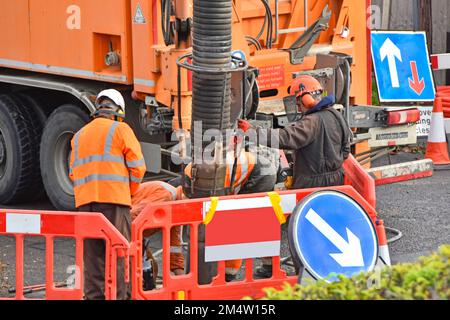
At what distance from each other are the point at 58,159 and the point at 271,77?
217 centimetres

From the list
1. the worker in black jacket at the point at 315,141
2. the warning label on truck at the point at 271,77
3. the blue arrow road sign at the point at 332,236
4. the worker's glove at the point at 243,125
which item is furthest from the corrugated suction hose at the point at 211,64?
the warning label on truck at the point at 271,77

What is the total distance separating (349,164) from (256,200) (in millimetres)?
1508

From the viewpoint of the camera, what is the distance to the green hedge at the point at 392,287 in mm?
4832

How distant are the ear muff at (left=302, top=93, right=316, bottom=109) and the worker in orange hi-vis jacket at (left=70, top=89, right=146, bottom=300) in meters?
1.50

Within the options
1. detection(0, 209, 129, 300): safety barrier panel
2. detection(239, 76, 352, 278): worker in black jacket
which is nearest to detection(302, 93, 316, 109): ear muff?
detection(239, 76, 352, 278): worker in black jacket

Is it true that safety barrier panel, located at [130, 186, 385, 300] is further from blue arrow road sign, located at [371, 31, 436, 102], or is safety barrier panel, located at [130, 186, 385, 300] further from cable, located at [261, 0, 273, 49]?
blue arrow road sign, located at [371, 31, 436, 102]

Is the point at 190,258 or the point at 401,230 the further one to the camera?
the point at 401,230

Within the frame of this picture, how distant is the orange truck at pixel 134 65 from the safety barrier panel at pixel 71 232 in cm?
217

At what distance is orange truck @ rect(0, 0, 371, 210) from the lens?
9.62 meters

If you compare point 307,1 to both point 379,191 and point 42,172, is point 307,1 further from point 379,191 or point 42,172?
point 42,172

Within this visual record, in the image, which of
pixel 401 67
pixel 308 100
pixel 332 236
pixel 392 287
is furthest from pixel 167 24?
pixel 401 67

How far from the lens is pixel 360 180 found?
27.2 feet

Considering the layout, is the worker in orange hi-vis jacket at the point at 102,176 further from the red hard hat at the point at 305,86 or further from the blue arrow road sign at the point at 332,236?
the red hard hat at the point at 305,86

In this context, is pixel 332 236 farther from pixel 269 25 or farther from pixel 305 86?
pixel 269 25
